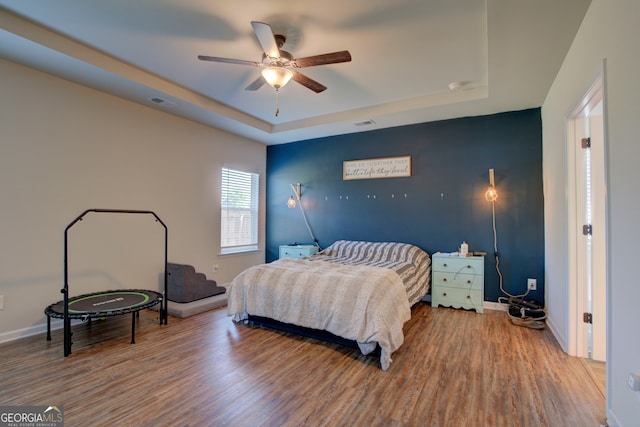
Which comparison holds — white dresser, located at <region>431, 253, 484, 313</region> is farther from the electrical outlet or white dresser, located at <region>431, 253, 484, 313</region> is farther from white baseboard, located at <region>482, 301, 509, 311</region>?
the electrical outlet

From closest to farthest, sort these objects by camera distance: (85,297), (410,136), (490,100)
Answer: (85,297) < (490,100) < (410,136)

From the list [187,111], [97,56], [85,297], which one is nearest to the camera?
[97,56]

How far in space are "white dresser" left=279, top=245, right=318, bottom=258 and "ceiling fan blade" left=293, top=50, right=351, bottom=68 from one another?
3333mm

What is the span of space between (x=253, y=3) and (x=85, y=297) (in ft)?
10.9

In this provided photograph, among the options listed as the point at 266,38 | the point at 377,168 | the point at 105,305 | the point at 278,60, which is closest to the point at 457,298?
the point at 377,168

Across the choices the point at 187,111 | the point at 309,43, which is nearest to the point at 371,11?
the point at 309,43

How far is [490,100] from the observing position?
3.70 metres

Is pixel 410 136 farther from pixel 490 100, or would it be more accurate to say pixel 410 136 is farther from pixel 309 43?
pixel 309 43

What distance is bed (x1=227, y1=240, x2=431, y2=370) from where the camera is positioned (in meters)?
2.63

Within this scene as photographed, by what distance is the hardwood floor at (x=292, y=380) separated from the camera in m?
1.88

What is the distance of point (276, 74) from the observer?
2.63 meters

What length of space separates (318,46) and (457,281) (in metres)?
3.25

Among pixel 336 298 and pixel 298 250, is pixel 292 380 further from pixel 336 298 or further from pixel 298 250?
pixel 298 250

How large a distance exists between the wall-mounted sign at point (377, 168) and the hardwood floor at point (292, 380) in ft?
8.08
